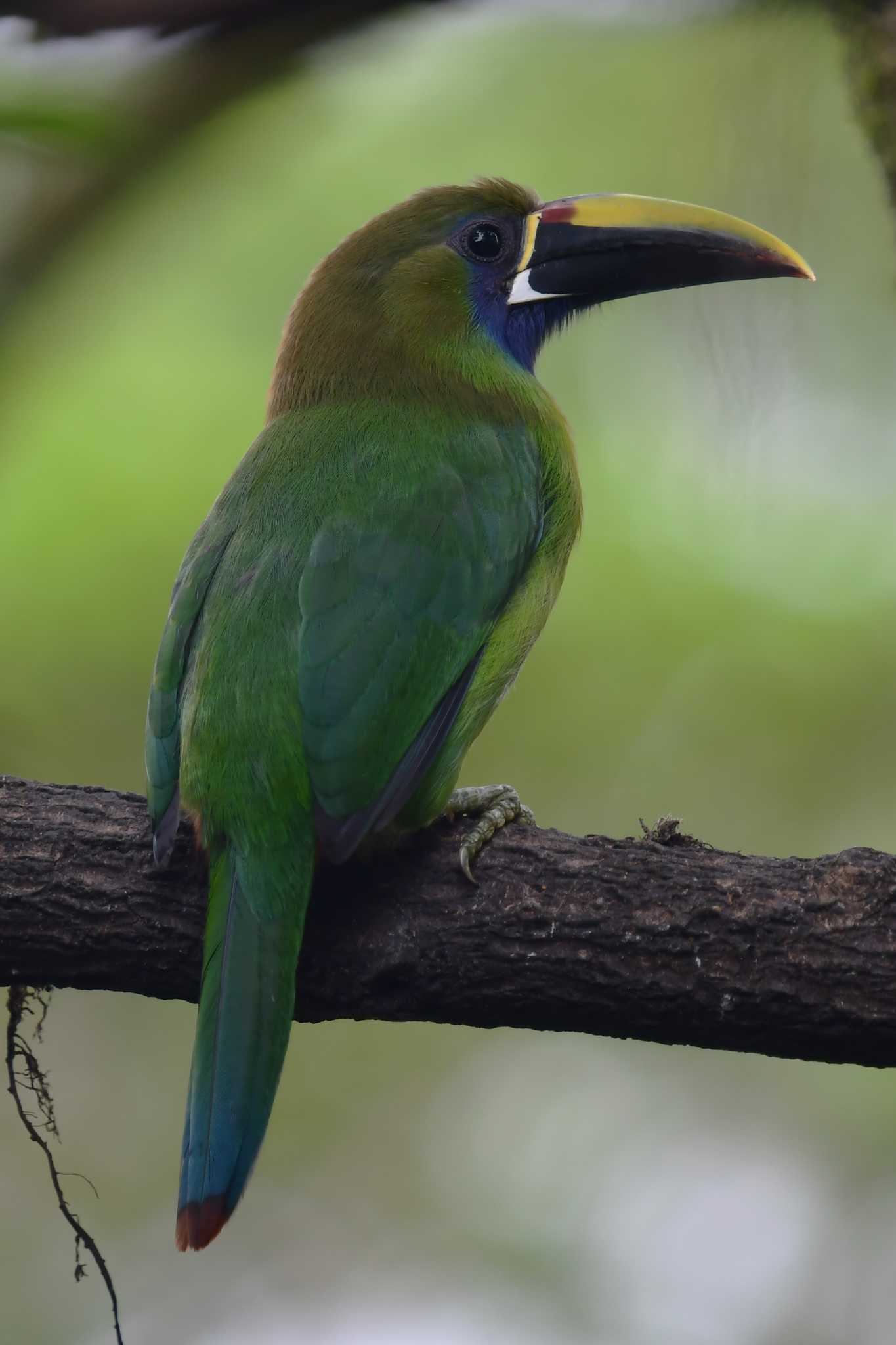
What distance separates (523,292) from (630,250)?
0.30 metres

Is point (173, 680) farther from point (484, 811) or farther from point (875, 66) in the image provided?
point (875, 66)

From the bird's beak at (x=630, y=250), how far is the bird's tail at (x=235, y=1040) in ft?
6.22

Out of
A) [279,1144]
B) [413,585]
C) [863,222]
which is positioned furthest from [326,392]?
[279,1144]

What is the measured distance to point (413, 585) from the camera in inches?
120

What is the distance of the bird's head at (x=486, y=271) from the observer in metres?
3.67

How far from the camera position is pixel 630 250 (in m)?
3.95

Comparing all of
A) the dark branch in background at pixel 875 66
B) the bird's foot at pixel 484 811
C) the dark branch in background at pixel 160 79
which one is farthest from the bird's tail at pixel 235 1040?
the dark branch in background at pixel 875 66

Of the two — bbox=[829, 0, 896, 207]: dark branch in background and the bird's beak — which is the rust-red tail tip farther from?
bbox=[829, 0, 896, 207]: dark branch in background

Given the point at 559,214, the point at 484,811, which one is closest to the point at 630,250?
the point at 559,214

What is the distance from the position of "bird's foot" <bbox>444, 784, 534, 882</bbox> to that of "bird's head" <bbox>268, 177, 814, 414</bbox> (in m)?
1.04

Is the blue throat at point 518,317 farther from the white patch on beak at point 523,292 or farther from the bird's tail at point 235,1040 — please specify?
the bird's tail at point 235,1040

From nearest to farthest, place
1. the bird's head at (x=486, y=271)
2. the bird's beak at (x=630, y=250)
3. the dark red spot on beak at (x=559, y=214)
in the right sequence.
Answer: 1. the bird's head at (x=486, y=271)
2. the bird's beak at (x=630, y=250)
3. the dark red spot on beak at (x=559, y=214)

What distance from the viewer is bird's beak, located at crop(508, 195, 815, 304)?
3818 millimetres

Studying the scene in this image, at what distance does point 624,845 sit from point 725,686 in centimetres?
373
